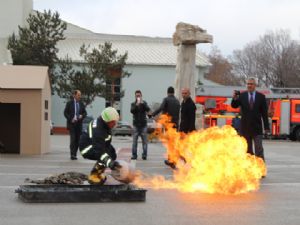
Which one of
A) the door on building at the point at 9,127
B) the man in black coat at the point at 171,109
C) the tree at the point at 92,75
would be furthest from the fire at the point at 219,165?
the tree at the point at 92,75

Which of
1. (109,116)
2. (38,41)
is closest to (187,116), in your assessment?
(109,116)

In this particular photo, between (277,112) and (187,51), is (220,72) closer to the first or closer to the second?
(277,112)

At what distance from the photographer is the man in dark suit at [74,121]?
16359mm

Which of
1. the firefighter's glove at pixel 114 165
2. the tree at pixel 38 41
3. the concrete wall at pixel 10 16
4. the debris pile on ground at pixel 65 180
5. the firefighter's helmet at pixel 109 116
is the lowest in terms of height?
the debris pile on ground at pixel 65 180

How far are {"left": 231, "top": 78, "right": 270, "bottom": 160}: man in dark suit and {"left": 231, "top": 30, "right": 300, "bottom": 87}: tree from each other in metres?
59.3

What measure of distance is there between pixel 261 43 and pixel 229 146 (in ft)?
236

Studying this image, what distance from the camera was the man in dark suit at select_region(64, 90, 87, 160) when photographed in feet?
53.7

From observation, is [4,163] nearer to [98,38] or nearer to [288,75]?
[98,38]

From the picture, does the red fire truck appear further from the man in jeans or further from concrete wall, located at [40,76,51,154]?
the man in jeans

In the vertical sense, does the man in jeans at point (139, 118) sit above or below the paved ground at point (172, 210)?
above

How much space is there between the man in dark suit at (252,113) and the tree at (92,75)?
41805 millimetres

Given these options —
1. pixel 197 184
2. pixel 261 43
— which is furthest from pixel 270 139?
pixel 261 43

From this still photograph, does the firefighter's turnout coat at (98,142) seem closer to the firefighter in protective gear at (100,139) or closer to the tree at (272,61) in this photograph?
the firefighter in protective gear at (100,139)

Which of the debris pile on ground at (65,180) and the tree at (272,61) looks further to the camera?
the tree at (272,61)
